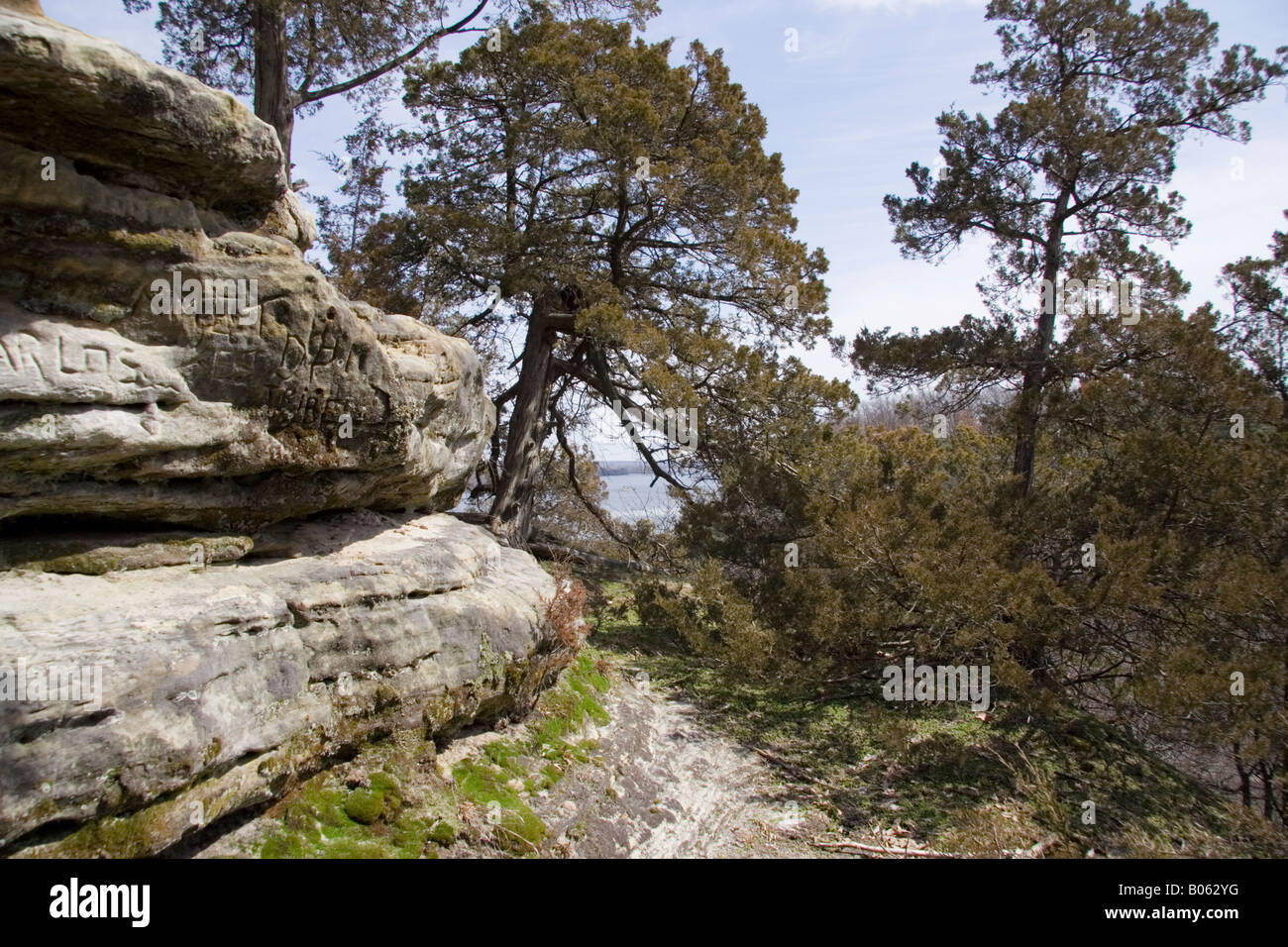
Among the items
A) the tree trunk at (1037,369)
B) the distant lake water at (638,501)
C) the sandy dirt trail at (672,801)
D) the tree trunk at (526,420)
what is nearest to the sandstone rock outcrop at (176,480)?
the sandy dirt trail at (672,801)

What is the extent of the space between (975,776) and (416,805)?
4902 millimetres

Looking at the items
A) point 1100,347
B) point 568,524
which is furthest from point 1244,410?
point 568,524

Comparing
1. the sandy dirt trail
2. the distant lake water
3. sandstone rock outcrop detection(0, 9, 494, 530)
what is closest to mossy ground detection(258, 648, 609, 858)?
the sandy dirt trail

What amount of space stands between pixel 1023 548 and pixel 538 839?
6165mm

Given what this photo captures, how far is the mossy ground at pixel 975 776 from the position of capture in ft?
18.9

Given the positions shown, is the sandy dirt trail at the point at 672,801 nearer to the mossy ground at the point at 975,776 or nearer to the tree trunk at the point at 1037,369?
the mossy ground at the point at 975,776

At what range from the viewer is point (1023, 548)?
326 inches

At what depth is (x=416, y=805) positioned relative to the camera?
464 centimetres

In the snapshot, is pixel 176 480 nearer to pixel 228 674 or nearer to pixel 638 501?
pixel 228 674

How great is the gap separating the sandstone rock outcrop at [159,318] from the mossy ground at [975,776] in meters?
4.73

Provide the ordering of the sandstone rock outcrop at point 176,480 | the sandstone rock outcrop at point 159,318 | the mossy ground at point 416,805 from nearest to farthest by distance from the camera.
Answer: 1. the sandstone rock outcrop at point 176,480
2. the sandstone rock outcrop at point 159,318
3. the mossy ground at point 416,805

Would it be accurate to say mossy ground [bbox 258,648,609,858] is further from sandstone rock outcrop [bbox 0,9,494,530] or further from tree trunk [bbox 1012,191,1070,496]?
tree trunk [bbox 1012,191,1070,496]

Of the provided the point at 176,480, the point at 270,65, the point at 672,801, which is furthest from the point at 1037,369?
the point at 270,65

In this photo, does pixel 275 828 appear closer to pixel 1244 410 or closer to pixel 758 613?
pixel 758 613
